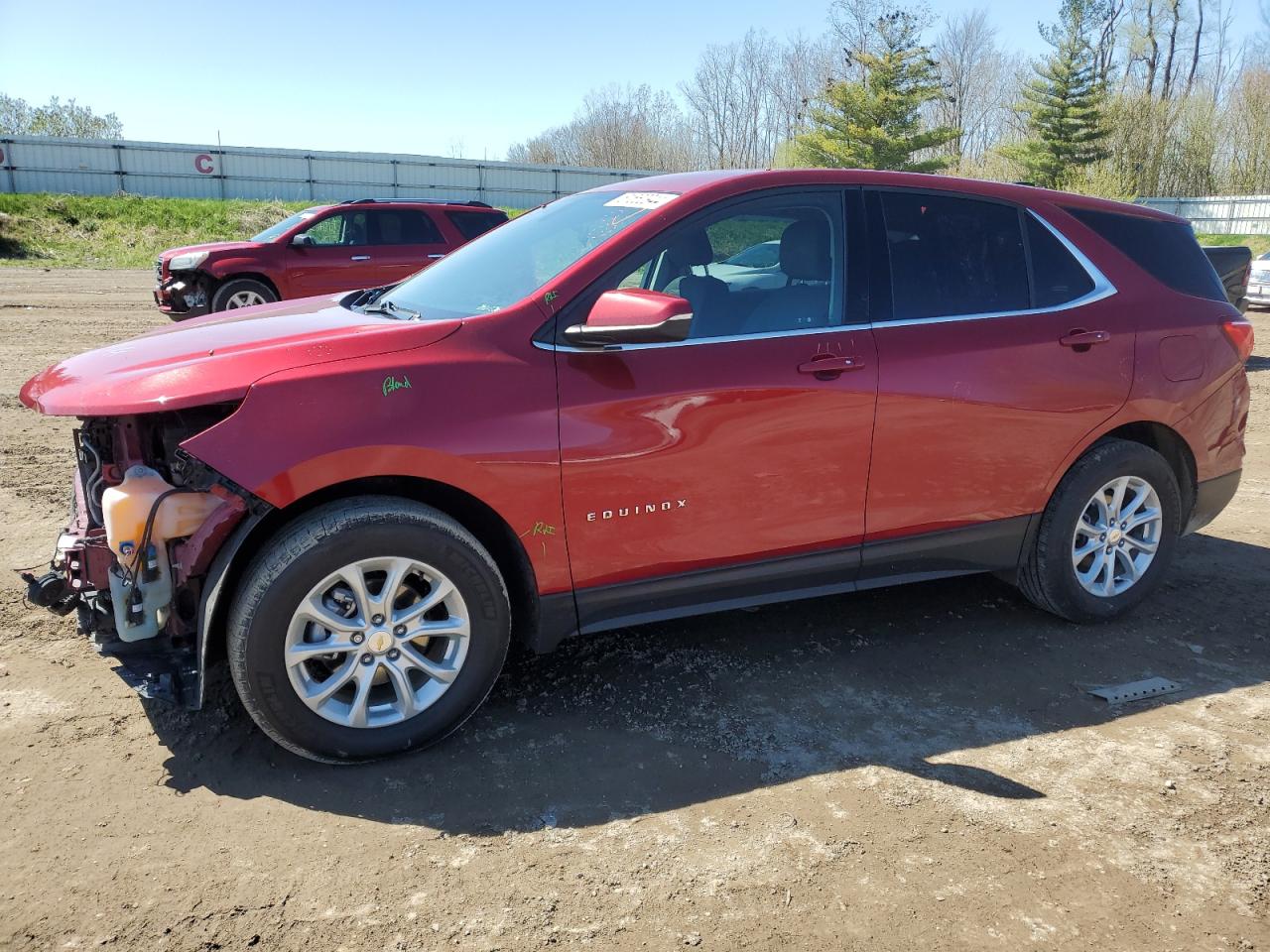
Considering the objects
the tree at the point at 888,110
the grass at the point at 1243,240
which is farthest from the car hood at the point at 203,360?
the tree at the point at 888,110

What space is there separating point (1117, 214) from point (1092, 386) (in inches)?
35.7

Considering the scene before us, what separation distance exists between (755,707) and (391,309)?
2063 millimetres

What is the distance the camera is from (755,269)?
3.72m

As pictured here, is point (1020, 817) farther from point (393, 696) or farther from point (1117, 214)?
point (1117, 214)

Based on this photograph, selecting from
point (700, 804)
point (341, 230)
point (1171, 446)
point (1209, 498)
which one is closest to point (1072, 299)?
point (1171, 446)

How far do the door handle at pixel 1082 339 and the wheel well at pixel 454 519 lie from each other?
8.05 feet

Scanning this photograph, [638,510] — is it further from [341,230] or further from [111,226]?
[111,226]

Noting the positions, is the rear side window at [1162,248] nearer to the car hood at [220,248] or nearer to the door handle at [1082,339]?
the door handle at [1082,339]

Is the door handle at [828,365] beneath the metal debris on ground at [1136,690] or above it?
above

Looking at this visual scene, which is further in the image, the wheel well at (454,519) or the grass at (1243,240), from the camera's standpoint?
the grass at (1243,240)

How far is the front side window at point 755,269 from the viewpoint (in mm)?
3521

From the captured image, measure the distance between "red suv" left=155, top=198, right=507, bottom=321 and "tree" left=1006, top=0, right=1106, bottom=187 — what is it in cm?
4268

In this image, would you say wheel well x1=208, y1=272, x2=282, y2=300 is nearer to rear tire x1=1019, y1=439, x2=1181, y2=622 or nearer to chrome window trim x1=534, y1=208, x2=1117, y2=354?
chrome window trim x1=534, y1=208, x2=1117, y2=354

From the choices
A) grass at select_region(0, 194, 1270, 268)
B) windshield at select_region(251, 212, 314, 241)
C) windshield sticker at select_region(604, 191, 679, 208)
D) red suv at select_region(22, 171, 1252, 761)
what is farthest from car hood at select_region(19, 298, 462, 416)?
grass at select_region(0, 194, 1270, 268)
